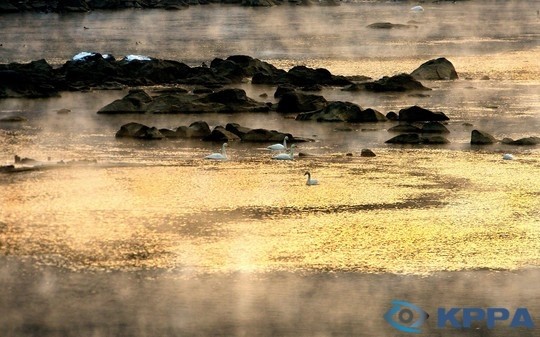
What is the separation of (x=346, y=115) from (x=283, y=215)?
51.7 feet

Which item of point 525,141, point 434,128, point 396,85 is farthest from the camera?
point 396,85

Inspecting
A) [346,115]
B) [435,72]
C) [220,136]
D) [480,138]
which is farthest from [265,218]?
[435,72]

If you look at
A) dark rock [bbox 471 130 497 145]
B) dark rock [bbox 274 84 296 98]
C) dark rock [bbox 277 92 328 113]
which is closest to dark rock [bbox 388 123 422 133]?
dark rock [bbox 471 130 497 145]

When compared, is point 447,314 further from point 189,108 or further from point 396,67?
point 396,67

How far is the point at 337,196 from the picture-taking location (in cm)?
3044

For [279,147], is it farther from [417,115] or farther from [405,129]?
[417,115]

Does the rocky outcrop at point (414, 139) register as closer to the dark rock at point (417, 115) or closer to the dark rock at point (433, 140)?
the dark rock at point (433, 140)

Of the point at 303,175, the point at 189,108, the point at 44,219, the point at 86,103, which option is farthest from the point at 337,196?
the point at 86,103

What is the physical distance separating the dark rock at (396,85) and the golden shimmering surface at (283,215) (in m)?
16.4

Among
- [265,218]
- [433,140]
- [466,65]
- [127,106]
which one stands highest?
[466,65]

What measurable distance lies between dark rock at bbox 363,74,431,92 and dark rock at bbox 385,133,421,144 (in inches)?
529

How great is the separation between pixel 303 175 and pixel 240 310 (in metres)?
12.5

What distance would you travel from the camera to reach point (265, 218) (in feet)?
91.4

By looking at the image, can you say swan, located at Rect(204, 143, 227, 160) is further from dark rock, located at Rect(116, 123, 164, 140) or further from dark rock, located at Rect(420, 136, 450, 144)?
dark rock, located at Rect(420, 136, 450, 144)
